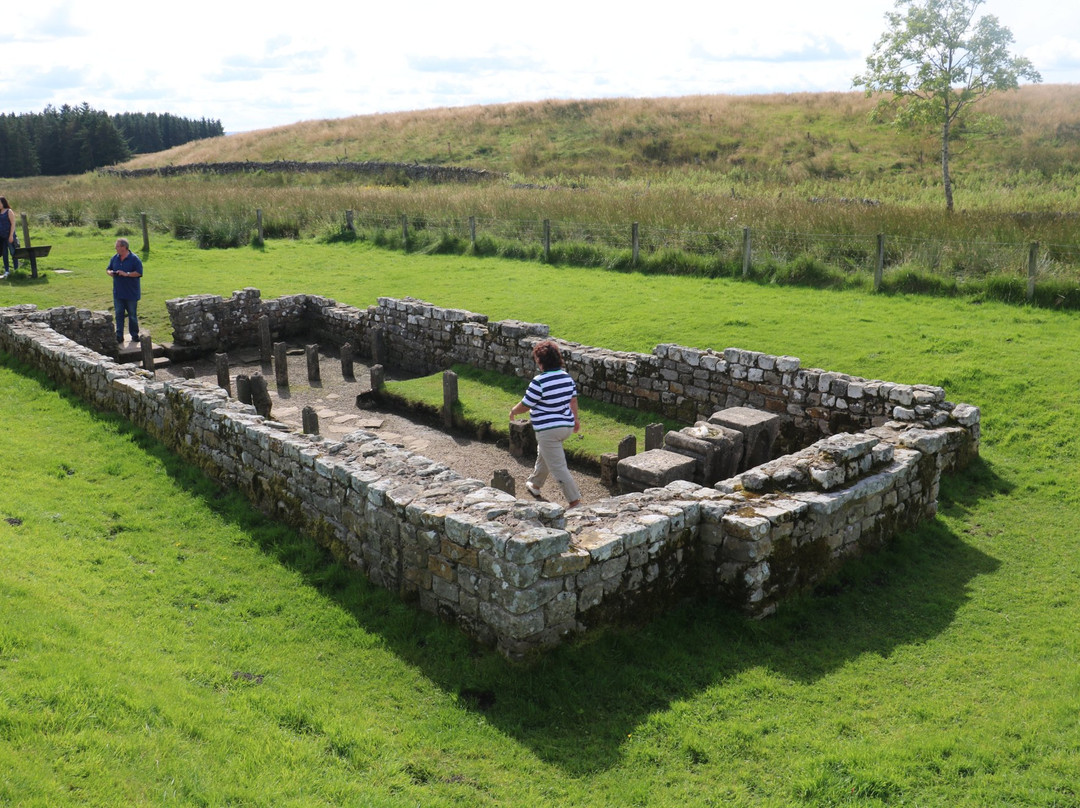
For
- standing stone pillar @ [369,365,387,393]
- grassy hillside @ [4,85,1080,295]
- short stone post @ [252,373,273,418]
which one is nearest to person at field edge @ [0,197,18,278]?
grassy hillside @ [4,85,1080,295]

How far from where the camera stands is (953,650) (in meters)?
7.22

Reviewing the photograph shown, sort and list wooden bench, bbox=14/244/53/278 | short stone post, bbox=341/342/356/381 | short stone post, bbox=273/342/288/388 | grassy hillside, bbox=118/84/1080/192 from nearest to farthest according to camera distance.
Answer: short stone post, bbox=273/342/288/388 → short stone post, bbox=341/342/356/381 → wooden bench, bbox=14/244/53/278 → grassy hillside, bbox=118/84/1080/192

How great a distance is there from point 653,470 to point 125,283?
12.4 meters

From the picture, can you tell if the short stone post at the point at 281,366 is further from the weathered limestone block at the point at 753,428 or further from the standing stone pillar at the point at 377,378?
the weathered limestone block at the point at 753,428

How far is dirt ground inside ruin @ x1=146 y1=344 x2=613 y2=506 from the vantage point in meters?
12.6

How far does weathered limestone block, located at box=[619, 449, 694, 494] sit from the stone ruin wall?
1537 millimetres

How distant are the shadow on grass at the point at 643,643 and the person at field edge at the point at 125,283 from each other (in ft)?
31.8

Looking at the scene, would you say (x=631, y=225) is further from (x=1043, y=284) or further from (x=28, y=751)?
(x=28, y=751)

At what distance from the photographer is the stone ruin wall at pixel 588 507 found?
6.93m

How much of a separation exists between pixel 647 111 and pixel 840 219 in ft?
127

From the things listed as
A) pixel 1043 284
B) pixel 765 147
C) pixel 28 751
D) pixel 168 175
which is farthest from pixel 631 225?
pixel 168 175

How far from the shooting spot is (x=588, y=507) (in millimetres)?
7973

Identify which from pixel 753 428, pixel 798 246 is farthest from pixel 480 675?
pixel 798 246

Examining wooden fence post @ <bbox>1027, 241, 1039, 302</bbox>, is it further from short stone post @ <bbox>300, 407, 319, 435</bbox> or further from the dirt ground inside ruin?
short stone post @ <bbox>300, 407, 319, 435</bbox>
